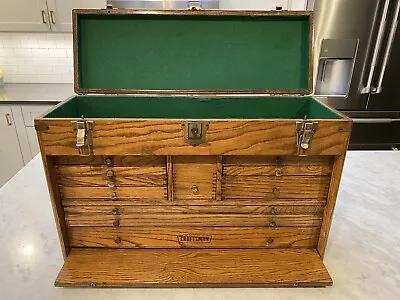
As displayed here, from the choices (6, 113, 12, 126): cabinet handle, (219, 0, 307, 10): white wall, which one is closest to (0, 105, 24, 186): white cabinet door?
(6, 113, 12, 126): cabinet handle

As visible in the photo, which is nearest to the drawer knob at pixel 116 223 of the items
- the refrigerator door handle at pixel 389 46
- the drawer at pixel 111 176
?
the drawer at pixel 111 176

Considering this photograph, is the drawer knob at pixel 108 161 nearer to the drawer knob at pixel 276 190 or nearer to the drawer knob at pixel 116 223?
the drawer knob at pixel 116 223

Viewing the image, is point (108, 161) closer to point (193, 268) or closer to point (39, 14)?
point (193, 268)

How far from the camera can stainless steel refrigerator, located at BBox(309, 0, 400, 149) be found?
212cm

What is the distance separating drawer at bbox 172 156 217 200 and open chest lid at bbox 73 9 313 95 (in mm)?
309

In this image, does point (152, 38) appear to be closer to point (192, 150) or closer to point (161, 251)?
point (192, 150)

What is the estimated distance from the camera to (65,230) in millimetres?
843

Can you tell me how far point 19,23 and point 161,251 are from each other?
7.76ft

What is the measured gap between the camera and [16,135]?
2447 mm

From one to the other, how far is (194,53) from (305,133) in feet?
1.64

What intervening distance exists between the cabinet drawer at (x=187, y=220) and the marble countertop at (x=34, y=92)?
1765 mm

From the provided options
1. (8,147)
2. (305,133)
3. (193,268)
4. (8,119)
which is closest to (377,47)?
(305,133)

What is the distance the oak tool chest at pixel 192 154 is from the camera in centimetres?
75

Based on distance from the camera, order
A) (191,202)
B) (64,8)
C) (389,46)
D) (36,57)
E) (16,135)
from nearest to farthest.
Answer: (191,202)
(389,46)
(64,8)
(16,135)
(36,57)
